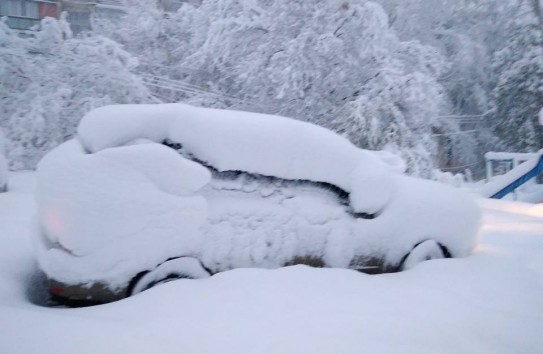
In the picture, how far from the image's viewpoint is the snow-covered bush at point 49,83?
11.8 metres

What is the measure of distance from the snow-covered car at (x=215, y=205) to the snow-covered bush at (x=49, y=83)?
359 inches

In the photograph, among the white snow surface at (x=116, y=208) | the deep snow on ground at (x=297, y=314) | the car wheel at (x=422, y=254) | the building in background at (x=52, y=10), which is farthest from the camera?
the building in background at (x=52, y=10)

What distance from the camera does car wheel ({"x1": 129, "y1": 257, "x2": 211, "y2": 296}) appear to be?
337cm

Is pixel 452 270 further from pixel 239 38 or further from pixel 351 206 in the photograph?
pixel 239 38

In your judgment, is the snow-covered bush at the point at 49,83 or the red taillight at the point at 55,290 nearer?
the red taillight at the point at 55,290

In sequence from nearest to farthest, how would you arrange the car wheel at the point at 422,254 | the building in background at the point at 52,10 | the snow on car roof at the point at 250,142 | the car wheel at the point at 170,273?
1. the car wheel at the point at 170,273
2. the snow on car roof at the point at 250,142
3. the car wheel at the point at 422,254
4. the building in background at the point at 52,10

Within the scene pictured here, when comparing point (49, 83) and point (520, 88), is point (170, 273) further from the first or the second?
point (520, 88)

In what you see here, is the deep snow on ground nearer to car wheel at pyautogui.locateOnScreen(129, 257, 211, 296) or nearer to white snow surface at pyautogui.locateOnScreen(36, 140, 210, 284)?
car wheel at pyautogui.locateOnScreen(129, 257, 211, 296)

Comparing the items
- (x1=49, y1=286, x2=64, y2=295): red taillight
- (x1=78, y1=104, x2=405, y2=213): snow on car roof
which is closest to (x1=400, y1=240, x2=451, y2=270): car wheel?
(x1=78, y1=104, x2=405, y2=213): snow on car roof

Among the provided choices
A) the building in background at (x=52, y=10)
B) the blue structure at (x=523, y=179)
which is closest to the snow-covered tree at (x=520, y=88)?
the blue structure at (x=523, y=179)

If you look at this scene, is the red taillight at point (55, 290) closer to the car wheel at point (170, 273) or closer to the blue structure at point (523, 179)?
the car wheel at point (170, 273)

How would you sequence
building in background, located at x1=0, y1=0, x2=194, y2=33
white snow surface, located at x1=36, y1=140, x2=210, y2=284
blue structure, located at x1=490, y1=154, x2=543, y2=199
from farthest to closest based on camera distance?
building in background, located at x1=0, y1=0, x2=194, y2=33 → blue structure, located at x1=490, y1=154, x2=543, y2=199 → white snow surface, located at x1=36, y1=140, x2=210, y2=284

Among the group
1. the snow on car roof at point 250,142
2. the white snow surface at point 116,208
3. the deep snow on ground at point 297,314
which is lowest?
the deep snow on ground at point 297,314

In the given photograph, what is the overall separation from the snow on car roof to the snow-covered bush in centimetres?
905
